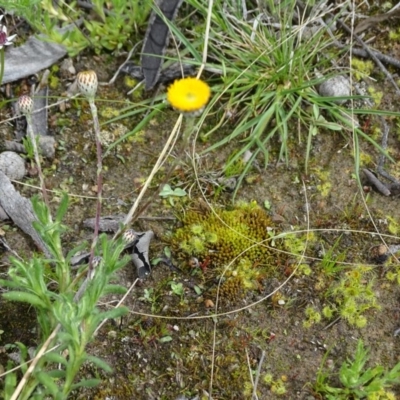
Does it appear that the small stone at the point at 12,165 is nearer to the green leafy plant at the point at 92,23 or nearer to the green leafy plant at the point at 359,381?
the green leafy plant at the point at 92,23

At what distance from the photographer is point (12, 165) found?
8.98ft

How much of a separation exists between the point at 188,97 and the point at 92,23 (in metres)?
1.51

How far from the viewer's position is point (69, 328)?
6.25 feet

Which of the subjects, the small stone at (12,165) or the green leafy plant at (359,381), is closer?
the green leafy plant at (359,381)

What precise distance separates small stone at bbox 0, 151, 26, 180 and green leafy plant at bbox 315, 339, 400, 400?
1526 mm

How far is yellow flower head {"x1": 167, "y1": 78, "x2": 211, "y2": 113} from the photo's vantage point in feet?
5.98

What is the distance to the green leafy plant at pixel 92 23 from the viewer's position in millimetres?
3021

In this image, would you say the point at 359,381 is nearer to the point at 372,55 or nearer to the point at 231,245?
the point at 231,245

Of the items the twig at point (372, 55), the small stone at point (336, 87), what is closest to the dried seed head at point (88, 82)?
the small stone at point (336, 87)

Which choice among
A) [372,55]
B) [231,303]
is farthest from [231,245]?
[372,55]

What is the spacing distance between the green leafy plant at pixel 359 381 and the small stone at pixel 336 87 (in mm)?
1267

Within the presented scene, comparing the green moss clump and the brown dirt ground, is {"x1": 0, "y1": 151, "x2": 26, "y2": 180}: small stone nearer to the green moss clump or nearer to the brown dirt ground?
the brown dirt ground

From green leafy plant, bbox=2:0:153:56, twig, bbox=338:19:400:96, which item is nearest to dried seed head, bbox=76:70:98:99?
green leafy plant, bbox=2:0:153:56

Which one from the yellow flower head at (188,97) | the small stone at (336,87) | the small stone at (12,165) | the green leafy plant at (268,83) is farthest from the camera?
the small stone at (336,87)
